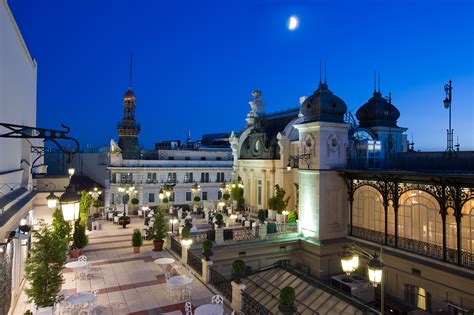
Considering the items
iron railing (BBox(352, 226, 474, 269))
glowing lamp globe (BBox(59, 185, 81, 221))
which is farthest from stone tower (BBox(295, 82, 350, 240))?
glowing lamp globe (BBox(59, 185, 81, 221))

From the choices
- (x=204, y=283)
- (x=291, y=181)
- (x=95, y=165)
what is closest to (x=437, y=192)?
(x=204, y=283)

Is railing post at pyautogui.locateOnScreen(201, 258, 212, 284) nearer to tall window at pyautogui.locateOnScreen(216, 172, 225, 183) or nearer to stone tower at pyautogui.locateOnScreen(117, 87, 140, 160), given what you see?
tall window at pyautogui.locateOnScreen(216, 172, 225, 183)

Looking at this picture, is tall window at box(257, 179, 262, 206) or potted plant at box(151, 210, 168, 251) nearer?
potted plant at box(151, 210, 168, 251)

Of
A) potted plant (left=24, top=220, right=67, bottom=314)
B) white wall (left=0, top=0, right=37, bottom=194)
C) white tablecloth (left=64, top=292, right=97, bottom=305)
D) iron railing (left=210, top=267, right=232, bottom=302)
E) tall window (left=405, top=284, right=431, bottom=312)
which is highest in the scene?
white wall (left=0, top=0, right=37, bottom=194)

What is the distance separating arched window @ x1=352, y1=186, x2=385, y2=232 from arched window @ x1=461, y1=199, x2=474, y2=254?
4214 mm

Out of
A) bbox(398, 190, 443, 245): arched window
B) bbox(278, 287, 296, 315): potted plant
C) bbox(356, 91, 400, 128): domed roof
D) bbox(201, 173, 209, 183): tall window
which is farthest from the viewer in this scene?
bbox(201, 173, 209, 183): tall window

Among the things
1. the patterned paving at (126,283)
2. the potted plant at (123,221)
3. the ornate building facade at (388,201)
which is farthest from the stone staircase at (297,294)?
the potted plant at (123,221)

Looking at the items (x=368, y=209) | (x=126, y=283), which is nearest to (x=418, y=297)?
(x=368, y=209)

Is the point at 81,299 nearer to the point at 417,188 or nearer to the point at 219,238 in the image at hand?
the point at 219,238

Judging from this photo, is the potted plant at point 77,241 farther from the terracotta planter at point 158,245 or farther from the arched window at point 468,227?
the arched window at point 468,227

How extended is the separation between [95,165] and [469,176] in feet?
176

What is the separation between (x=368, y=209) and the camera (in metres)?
21.2

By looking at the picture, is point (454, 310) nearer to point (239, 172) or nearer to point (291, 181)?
point (291, 181)

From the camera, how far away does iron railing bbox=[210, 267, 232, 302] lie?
13.4 meters
